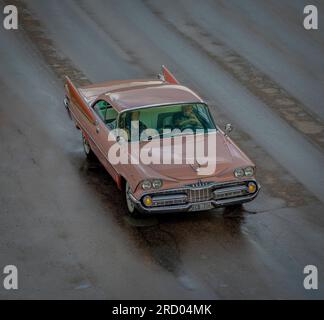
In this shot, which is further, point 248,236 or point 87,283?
point 248,236

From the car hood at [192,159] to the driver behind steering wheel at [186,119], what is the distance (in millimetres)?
285

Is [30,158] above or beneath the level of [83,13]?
beneath

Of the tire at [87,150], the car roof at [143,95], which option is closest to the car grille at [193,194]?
the car roof at [143,95]

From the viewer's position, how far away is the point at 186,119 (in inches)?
523

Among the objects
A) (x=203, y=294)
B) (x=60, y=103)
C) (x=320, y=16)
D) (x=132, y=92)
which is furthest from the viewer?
(x=320, y=16)

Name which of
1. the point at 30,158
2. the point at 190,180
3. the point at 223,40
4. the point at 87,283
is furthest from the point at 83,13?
the point at 87,283

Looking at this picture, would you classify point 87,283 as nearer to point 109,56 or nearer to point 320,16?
point 109,56

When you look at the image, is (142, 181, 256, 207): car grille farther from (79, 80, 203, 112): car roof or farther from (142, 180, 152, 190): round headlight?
(79, 80, 203, 112): car roof

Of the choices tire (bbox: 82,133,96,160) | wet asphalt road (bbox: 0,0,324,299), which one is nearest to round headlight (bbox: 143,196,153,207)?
wet asphalt road (bbox: 0,0,324,299)

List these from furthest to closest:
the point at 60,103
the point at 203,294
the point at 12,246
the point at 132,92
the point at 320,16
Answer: the point at 320,16, the point at 60,103, the point at 132,92, the point at 12,246, the point at 203,294

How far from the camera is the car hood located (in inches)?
474

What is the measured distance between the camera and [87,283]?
10.7 m

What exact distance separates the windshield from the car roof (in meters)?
0.14

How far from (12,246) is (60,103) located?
6294 mm
